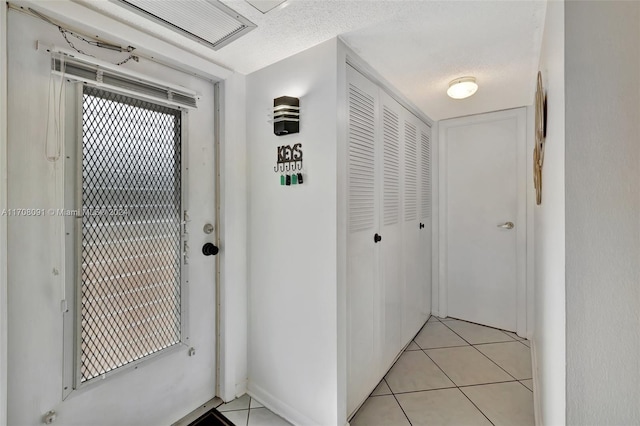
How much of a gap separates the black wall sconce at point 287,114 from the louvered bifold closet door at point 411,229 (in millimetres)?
1133

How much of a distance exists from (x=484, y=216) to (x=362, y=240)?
1777mm

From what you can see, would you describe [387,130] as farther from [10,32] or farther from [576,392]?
[10,32]

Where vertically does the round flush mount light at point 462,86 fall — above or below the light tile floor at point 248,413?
above

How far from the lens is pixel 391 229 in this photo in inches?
86.2

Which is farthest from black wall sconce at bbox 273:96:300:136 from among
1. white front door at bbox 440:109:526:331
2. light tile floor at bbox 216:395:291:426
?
white front door at bbox 440:109:526:331

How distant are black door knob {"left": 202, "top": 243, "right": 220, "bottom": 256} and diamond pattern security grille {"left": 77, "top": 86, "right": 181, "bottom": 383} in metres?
0.16

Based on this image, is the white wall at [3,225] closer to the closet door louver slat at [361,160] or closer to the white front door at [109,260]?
the white front door at [109,260]

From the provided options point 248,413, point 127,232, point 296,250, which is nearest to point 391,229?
point 296,250

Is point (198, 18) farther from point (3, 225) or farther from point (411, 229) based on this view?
point (411, 229)

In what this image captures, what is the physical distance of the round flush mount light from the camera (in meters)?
2.01

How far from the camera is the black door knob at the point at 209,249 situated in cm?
184

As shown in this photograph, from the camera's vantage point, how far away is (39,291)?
1252mm

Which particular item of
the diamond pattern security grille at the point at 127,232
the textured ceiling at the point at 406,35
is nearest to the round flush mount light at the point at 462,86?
the textured ceiling at the point at 406,35

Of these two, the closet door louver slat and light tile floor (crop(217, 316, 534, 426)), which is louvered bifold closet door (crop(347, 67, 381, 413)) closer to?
the closet door louver slat
